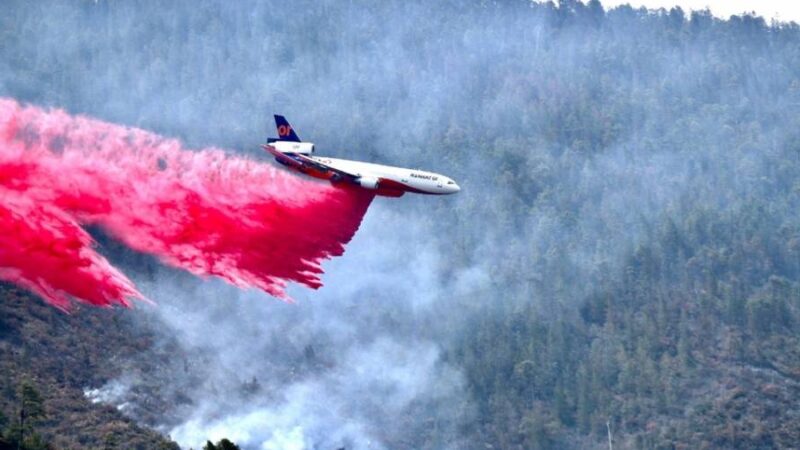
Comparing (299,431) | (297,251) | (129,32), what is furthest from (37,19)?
(297,251)

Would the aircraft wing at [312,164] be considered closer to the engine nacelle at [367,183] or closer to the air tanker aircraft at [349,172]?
the air tanker aircraft at [349,172]

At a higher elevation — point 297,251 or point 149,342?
point 297,251

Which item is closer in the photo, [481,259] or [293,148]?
[293,148]

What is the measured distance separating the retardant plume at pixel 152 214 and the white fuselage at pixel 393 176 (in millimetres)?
1433

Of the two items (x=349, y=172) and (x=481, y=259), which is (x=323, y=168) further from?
(x=481, y=259)

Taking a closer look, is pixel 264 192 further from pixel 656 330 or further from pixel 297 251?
pixel 656 330

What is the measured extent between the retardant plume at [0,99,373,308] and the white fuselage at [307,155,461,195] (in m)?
1.43

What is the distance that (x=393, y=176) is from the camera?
98.8 meters

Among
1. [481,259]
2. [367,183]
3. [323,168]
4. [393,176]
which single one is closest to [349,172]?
[367,183]

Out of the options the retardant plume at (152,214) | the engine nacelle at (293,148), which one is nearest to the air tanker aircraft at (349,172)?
the engine nacelle at (293,148)

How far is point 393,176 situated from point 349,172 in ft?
8.74

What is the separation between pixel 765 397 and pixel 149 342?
4533 centimetres

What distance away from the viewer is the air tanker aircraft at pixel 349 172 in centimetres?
9762

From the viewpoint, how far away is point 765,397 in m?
130
